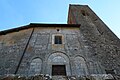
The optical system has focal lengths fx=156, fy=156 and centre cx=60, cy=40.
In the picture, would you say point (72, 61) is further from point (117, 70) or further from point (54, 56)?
point (117, 70)

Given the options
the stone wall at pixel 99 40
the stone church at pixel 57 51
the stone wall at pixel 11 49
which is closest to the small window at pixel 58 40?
the stone church at pixel 57 51

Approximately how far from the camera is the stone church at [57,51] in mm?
9500

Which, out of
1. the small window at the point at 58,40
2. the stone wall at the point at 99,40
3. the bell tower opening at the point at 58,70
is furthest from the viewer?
the small window at the point at 58,40

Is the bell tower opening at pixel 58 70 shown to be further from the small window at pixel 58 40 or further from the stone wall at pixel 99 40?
the small window at pixel 58 40

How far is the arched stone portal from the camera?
948cm

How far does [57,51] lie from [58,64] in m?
1.10

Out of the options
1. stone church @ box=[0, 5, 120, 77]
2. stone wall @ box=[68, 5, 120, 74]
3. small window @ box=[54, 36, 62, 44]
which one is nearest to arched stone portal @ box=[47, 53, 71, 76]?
stone church @ box=[0, 5, 120, 77]

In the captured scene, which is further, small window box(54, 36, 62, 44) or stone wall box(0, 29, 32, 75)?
small window box(54, 36, 62, 44)

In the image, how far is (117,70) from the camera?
10.1 m

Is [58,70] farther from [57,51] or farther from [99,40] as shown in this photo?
[99,40]

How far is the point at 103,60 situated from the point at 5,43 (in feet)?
24.0

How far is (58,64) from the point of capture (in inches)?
390

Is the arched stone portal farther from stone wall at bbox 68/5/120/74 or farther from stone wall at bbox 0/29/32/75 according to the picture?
stone wall at bbox 0/29/32/75

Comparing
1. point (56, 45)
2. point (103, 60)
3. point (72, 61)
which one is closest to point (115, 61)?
point (103, 60)
